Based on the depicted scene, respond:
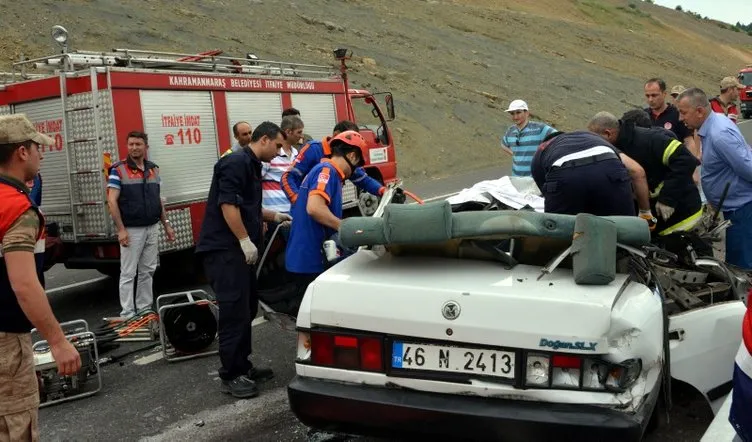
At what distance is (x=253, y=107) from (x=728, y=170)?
18.7 feet

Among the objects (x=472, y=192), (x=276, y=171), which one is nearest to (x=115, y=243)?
(x=276, y=171)

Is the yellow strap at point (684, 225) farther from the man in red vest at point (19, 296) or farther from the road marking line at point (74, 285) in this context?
the road marking line at point (74, 285)

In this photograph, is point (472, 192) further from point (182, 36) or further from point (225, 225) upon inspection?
point (182, 36)

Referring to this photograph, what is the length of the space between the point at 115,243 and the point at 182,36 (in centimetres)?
1714

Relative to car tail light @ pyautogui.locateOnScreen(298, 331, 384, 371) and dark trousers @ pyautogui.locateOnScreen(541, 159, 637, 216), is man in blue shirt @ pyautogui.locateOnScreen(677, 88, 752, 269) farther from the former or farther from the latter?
car tail light @ pyautogui.locateOnScreen(298, 331, 384, 371)

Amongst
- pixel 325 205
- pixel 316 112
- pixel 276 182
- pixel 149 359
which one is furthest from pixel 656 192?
pixel 316 112

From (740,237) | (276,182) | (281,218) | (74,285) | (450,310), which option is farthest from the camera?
(74,285)

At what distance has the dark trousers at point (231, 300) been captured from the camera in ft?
14.6

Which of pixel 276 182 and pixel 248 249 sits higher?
pixel 276 182

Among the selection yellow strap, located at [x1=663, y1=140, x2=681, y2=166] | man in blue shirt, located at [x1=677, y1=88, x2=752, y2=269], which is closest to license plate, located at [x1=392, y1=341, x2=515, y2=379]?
yellow strap, located at [x1=663, y1=140, x2=681, y2=166]

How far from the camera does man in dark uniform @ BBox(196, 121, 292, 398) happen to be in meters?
4.38

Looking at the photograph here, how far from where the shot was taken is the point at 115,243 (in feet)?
23.1

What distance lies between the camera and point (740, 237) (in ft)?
17.4

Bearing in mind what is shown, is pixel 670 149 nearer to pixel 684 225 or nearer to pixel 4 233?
pixel 684 225
